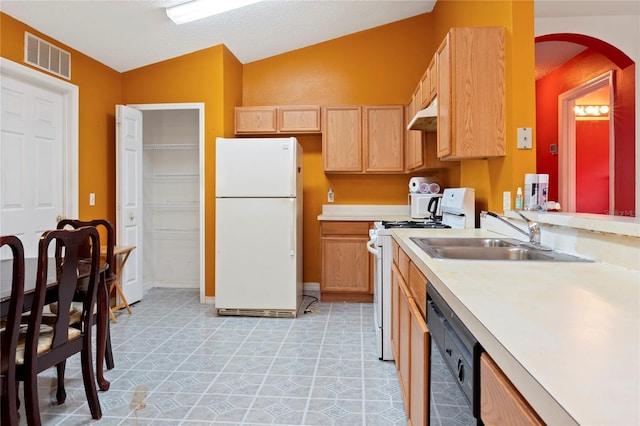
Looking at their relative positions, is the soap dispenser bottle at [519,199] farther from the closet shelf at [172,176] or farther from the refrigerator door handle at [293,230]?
the closet shelf at [172,176]

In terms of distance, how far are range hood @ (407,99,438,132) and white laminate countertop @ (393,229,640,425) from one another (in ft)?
5.64

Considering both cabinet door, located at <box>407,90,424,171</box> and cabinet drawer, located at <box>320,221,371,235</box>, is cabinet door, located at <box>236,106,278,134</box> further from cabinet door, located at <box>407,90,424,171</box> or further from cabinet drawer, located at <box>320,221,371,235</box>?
cabinet door, located at <box>407,90,424,171</box>

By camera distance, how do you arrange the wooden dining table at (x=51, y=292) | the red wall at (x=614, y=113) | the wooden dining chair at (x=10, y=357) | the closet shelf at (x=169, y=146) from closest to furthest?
1. the wooden dining chair at (x=10, y=357)
2. the wooden dining table at (x=51, y=292)
3. the red wall at (x=614, y=113)
4. the closet shelf at (x=169, y=146)

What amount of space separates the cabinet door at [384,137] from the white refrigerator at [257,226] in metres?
0.99

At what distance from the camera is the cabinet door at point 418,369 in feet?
3.92

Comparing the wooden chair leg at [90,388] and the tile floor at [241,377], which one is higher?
the wooden chair leg at [90,388]

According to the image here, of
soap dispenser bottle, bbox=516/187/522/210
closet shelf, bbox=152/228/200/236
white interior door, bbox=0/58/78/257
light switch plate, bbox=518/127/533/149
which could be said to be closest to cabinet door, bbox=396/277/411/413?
soap dispenser bottle, bbox=516/187/522/210

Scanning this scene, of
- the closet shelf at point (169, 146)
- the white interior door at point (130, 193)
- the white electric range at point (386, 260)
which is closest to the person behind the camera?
the white electric range at point (386, 260)

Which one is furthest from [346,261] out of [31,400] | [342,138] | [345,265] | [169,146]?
[31,400]

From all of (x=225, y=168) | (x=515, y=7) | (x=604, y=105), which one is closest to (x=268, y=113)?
(x=225, y=168)

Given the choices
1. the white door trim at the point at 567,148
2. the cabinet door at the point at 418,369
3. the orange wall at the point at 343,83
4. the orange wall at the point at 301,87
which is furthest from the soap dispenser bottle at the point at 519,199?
the white door trim at the point at 567,148

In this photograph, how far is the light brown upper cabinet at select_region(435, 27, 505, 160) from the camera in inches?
87.3

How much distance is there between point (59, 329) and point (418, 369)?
5.15 ft

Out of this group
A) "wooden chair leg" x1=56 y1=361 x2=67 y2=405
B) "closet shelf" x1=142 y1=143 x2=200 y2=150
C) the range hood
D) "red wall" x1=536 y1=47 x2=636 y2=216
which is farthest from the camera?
"closet shelf" x1=142 y1=143 x2=200 y2=150
